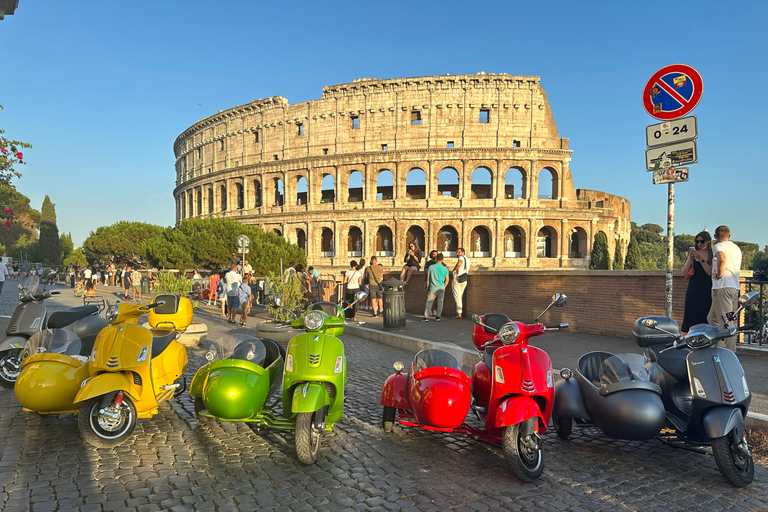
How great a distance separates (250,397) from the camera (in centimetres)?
365

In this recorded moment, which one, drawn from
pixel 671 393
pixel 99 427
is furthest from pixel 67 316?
pixel 671 393

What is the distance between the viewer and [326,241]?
142 feet

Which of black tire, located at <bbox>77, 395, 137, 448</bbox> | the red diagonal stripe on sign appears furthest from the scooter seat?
the red diagonal stripe on sign

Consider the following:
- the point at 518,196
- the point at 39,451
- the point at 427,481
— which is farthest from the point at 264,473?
the point at 518,196

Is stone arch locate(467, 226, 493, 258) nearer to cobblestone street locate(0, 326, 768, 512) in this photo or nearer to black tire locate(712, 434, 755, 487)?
cobblestone street locate(0, 326, 768, 512)

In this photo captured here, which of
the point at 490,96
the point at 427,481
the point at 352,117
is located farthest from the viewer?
the point at 352,117

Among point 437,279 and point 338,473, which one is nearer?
point 338,473

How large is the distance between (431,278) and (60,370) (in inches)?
319

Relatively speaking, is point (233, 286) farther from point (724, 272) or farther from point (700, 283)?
point (724, 272)

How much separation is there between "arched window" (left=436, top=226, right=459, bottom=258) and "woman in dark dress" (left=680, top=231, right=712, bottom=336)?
108ft

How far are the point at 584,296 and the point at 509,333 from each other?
20.7 ft

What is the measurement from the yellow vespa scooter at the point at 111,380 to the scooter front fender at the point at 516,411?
268 cm

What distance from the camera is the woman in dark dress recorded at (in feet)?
19.9

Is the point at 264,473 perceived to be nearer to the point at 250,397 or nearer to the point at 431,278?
the point at 250,397
